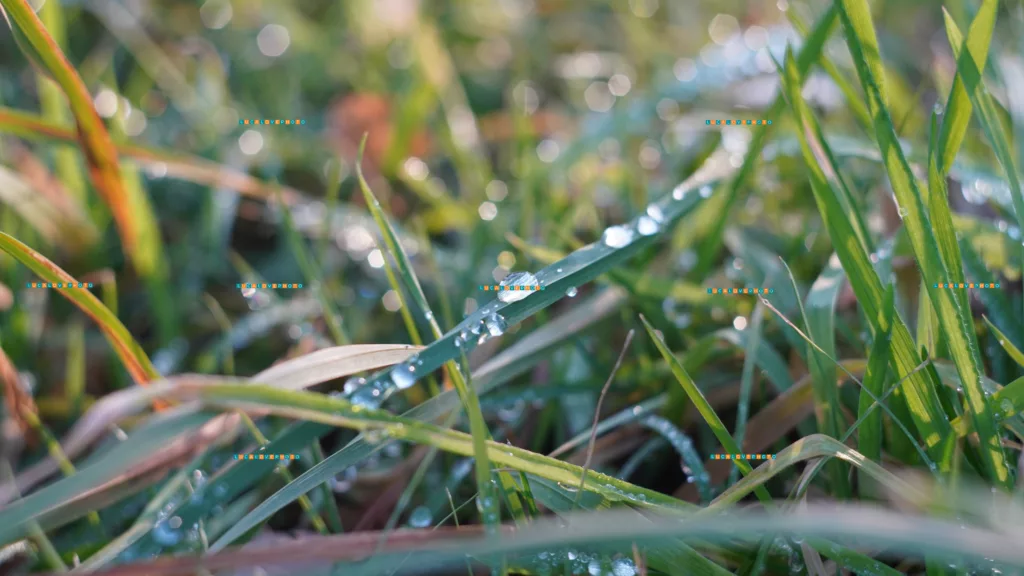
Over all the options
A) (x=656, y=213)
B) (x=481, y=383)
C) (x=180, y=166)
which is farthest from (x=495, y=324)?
(x=180, y=166)

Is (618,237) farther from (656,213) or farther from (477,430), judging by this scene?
(477,430)

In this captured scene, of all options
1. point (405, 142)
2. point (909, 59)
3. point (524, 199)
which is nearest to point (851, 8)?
point (524, 199)

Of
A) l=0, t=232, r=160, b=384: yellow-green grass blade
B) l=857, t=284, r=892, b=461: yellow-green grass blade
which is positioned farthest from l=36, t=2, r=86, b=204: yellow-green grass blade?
l=857, t=284, r=892, b=461: yellow-green grass blade

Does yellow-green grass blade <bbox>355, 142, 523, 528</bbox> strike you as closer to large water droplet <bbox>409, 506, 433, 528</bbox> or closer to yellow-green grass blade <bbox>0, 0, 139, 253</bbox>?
large water droplet <bbox>409, 506, 433, 528</bbox>

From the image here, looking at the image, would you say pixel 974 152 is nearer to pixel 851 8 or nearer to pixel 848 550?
pixel 851 8

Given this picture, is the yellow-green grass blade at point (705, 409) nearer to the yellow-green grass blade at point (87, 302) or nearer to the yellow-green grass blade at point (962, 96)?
the yellow-green grass blade at point (962, 96)

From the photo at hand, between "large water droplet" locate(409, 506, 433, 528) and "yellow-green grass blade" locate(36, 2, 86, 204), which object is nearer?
"large water droplet" locate(409, 506, 433, 528)

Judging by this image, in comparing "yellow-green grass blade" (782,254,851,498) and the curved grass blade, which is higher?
the curved grass blade

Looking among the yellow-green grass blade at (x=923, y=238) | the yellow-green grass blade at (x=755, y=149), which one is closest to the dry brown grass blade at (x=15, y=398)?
the yellow-green grass blade at (x=755, y=149)
